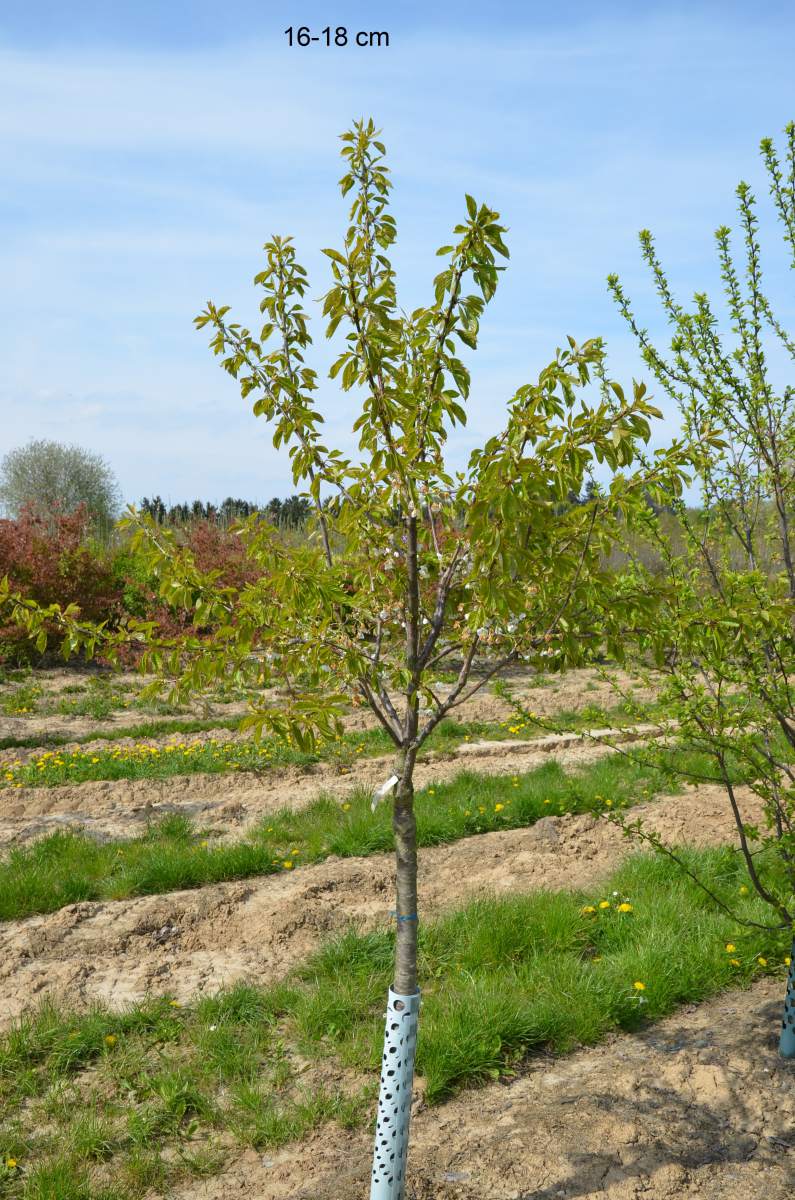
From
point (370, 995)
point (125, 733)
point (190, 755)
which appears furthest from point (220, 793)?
point (370, 995)

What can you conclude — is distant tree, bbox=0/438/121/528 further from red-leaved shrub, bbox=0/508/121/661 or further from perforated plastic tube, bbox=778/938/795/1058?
perforated plastic tube, bbox=778/938/795/1058

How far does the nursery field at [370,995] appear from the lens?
10.4 feet

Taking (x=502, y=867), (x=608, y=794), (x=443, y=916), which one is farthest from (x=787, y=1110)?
(x=608, y=794)

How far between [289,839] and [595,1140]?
3.30 m

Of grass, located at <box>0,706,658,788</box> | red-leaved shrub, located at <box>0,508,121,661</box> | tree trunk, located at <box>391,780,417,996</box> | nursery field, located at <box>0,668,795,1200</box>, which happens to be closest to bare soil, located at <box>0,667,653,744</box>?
grass, located at <box>0,706,658,788</box>

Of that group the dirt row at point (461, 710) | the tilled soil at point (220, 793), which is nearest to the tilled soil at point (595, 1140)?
the tilled soil at point (220, 793)

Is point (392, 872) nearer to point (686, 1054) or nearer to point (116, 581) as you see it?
point (686, 1054)

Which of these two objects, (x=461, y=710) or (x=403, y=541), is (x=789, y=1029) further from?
(x=461, y=710)

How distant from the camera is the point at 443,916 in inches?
190

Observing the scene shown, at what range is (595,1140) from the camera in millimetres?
3186

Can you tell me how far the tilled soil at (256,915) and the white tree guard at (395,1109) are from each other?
176 cm

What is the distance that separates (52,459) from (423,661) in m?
36.9

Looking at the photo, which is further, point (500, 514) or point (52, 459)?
point (52, 459)

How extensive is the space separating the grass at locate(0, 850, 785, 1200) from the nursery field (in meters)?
0.01
